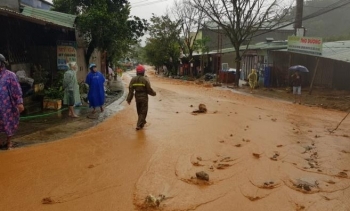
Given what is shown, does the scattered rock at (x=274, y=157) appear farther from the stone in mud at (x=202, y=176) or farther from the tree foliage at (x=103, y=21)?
the tree foliage at (x=103, y=21)

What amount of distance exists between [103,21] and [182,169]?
33.8 ft

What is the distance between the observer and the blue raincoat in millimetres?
10820

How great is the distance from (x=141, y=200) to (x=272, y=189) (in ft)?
6.82

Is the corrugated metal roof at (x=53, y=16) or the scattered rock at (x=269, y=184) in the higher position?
the corrugated metal roof at (x=53, y=16)

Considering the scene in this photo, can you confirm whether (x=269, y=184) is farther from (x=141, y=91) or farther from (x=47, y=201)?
(x=141, y=91)

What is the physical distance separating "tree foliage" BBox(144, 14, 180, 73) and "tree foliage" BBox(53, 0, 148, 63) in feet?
84.1

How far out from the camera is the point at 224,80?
28.4m

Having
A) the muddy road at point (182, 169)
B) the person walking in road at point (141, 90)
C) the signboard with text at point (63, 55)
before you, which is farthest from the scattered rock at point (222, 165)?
the signboard with text at point (63, 55)

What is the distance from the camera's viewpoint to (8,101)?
657cm

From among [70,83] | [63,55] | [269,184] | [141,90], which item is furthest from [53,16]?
[269,184]

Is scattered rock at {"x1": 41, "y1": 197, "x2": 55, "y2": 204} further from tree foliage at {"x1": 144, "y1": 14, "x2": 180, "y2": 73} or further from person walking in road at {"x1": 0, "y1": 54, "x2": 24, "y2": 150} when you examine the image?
tree foliage at {"x1": 144, "y1": 14, "x2": 180, "y2": 73}

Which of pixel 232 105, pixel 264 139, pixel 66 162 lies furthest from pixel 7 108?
pixel 232 105

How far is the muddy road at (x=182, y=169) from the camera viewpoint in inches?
186

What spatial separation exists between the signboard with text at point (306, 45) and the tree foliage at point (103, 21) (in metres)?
8.87
